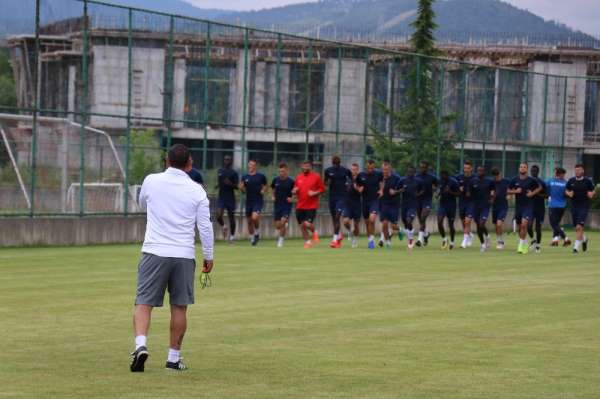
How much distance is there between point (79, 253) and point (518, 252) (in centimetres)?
1015

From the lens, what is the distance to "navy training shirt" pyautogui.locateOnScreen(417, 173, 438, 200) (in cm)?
3306

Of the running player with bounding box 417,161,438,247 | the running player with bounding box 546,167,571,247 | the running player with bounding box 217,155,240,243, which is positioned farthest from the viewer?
the running player with bounding box 546,167,571,247

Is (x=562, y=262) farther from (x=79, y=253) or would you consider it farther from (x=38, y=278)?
(x=38, y=278)

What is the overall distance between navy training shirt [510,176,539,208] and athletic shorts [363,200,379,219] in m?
3.29

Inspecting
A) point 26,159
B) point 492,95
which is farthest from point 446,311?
point 492,95

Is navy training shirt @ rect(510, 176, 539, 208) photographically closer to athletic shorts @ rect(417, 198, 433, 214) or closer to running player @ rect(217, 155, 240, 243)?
athletic shorts @ rect(417, 198, 433, 214)

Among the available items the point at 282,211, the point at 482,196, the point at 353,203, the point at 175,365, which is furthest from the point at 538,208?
the point at 175,365

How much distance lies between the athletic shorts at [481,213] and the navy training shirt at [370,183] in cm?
243

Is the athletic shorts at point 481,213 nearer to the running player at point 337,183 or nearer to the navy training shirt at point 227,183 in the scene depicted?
the running player at point 337,183

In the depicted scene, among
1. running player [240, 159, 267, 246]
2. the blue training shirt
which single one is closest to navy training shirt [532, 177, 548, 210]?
the blue training shirt

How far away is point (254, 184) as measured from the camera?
3278cm

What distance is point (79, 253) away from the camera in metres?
27.1

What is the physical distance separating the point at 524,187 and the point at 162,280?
22.3m

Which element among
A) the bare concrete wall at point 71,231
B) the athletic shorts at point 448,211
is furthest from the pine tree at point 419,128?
the bare concrete wall at point 71,231
